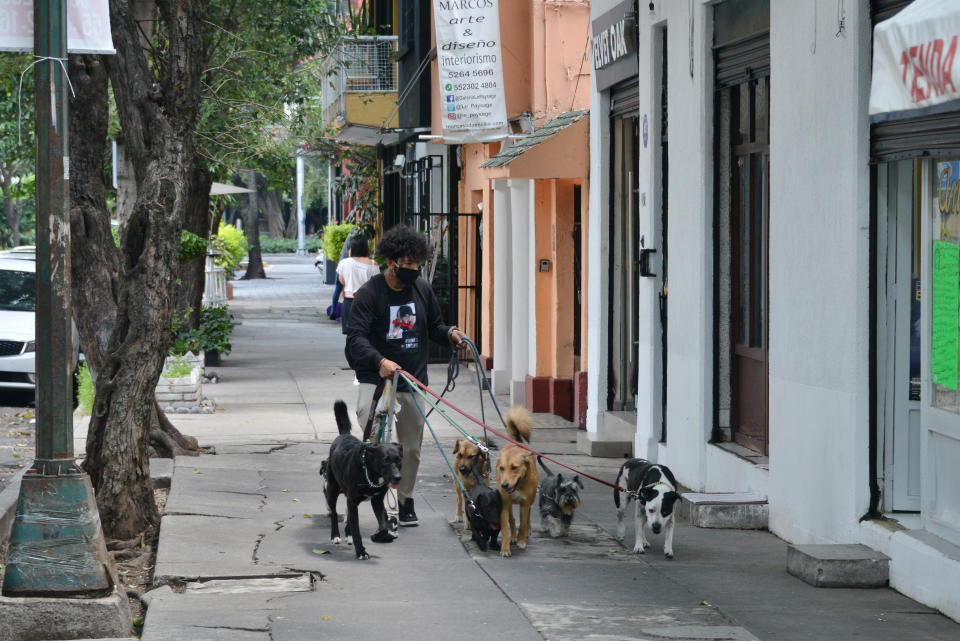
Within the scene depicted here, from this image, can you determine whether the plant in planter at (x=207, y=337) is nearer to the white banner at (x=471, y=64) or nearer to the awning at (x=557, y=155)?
the white banner at (x=471, y=64)

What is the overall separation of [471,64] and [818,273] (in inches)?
303

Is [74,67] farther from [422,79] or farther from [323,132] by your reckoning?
[323,132]

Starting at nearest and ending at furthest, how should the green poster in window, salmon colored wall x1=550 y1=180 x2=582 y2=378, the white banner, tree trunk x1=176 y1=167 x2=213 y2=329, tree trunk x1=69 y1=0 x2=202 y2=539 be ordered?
1. the green poster in window
2. tree trunk x1=69 y1=0 x2=202 y2=539
3. the white banner
4. salmon colored wall x1=550 y1=180 x2=582 y2=378
5. tree trunk x1=176 y1=167 x2=213 y2=329

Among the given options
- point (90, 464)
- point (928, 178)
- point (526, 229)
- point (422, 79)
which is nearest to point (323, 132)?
point (422, 79)

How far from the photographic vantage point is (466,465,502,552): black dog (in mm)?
8062

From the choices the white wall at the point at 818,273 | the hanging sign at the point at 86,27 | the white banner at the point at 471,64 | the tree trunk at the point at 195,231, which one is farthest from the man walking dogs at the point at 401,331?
the tree trunk at the point at 195,231

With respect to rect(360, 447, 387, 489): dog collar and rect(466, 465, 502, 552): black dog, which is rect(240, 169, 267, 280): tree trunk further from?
rect(360, 447, 387, 489): dog collar

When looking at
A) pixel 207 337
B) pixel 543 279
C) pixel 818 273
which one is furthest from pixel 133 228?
pixel 207 337

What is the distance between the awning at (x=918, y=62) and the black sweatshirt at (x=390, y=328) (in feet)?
11.4

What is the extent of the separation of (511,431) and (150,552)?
2.31m

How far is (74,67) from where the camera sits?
32.8 feet

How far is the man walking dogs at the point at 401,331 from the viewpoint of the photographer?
887cm

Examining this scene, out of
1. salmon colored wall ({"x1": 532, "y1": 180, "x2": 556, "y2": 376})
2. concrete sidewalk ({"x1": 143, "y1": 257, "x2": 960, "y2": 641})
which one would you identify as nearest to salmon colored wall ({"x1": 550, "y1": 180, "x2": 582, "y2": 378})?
salmon colored wall ({"x1": 532, "y1": 180, "x2": 556, "y2": 376})

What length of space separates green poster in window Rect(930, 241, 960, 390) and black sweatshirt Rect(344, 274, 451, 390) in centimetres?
313
